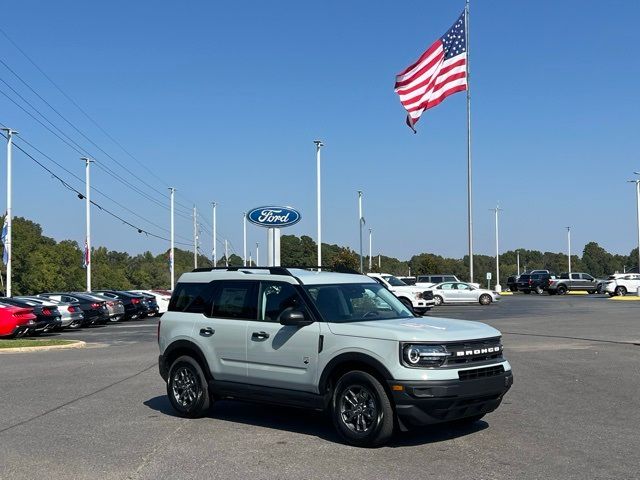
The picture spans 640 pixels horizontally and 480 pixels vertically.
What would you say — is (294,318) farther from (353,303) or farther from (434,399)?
(434,399)

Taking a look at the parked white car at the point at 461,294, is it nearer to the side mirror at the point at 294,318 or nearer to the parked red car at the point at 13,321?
the parked red car at the point at 13,321

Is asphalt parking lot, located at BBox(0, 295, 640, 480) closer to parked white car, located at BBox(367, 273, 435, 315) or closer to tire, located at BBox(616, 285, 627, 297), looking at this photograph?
parked white car, located at BBox(367, 273, 435, 315)

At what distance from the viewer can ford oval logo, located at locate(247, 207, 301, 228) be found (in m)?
36.0

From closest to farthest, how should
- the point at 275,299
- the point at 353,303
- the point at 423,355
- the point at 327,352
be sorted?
the point at 423,355 → the point at 327,352 → the point at 353,303 → the point at 275,299

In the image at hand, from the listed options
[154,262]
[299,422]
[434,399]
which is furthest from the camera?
[154,262]

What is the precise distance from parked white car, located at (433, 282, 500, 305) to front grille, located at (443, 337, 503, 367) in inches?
1382

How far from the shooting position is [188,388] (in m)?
9.81

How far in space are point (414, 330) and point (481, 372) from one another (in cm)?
86

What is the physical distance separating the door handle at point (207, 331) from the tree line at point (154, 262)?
39021 mm

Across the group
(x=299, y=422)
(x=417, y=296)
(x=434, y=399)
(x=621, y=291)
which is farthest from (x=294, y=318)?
(x=621, y=291)

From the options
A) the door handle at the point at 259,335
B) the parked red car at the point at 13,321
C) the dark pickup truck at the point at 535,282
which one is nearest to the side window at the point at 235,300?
the door handle at the point at 259,335

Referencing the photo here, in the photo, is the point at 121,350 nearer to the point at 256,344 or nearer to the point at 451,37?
the point at 256,344

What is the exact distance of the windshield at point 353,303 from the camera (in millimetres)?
8672

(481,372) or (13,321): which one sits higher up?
(481,372)
